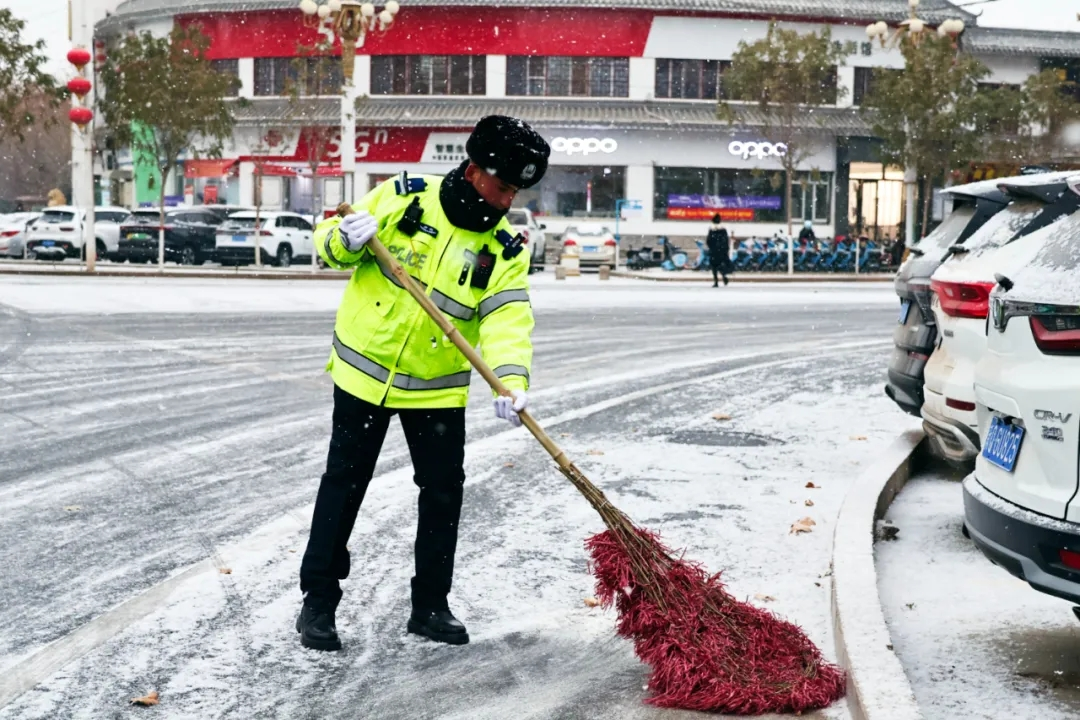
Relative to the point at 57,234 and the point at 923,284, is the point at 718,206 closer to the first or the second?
the point at 57,234

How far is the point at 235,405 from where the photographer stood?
1113 centimetres

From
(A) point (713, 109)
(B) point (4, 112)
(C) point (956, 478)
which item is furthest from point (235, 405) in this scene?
(A) point (713, 109)

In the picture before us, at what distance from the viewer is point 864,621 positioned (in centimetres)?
498

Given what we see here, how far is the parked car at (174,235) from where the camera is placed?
1417 inches

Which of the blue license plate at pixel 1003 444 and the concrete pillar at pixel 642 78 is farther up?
the concrete pillar at pixel 642 78

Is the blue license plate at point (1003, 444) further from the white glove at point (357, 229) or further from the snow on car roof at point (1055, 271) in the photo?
the white glove at point (357, 229)

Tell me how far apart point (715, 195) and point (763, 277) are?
1241cm

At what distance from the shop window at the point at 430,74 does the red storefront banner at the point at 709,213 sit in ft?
24.7

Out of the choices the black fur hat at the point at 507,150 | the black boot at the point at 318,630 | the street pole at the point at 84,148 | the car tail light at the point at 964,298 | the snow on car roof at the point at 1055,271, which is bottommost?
the black boot at the point at 318,630

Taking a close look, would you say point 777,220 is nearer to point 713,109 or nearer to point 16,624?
point 713,109

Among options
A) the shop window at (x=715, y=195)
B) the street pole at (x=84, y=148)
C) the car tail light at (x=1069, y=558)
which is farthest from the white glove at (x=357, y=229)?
the shop window at (x=715, y=195)

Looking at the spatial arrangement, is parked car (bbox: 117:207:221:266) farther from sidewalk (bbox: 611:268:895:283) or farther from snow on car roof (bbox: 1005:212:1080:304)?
snow on car roof (bbox: 1005:212:1080:304)

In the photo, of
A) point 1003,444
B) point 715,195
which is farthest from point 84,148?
point 1003,444

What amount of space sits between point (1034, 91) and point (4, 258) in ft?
101
